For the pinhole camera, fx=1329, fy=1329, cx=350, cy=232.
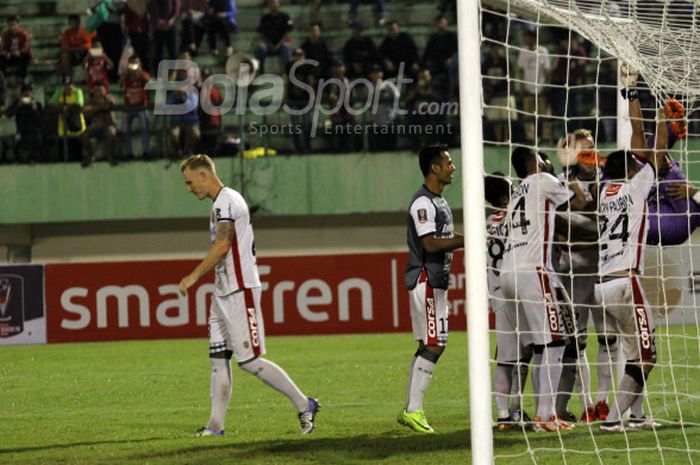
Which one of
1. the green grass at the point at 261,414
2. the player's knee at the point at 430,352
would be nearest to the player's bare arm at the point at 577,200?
the player's knee at the point at 430,352

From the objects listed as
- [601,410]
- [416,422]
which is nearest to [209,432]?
[416,422]

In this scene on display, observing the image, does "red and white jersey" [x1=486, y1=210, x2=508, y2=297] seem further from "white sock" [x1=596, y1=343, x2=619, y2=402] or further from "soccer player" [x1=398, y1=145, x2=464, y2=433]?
"white sock" [x1=596, y1=343, x2=619, y2=402]

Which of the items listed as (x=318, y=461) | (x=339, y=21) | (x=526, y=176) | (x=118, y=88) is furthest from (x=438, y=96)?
(x=318, y=461)

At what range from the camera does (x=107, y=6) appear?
23.8m

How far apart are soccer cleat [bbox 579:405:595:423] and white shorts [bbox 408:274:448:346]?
1.10 m

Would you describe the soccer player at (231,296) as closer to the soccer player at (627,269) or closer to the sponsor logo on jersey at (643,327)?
the soccer player at (627,269)

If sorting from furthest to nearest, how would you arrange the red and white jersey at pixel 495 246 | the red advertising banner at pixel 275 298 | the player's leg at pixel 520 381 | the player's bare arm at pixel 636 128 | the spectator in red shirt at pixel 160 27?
the spectator in red shirt at pixel 160 27 < the red advertising banner at pixel 275 298 < the red and white jersey at pixel 495 246 < the player's leg at pixel 520 381 < the player's bare arm at pixel 636 128

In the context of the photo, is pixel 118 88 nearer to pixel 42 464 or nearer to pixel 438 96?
pixel 438 96

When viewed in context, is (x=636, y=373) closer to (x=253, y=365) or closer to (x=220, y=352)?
(x=253, y=365)

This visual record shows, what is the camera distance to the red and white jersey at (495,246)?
29.2 ft

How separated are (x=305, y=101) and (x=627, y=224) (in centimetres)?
1458

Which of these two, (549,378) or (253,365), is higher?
(253,365)

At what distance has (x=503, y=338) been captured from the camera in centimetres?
894

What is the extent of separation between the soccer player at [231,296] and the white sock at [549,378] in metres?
1.53
